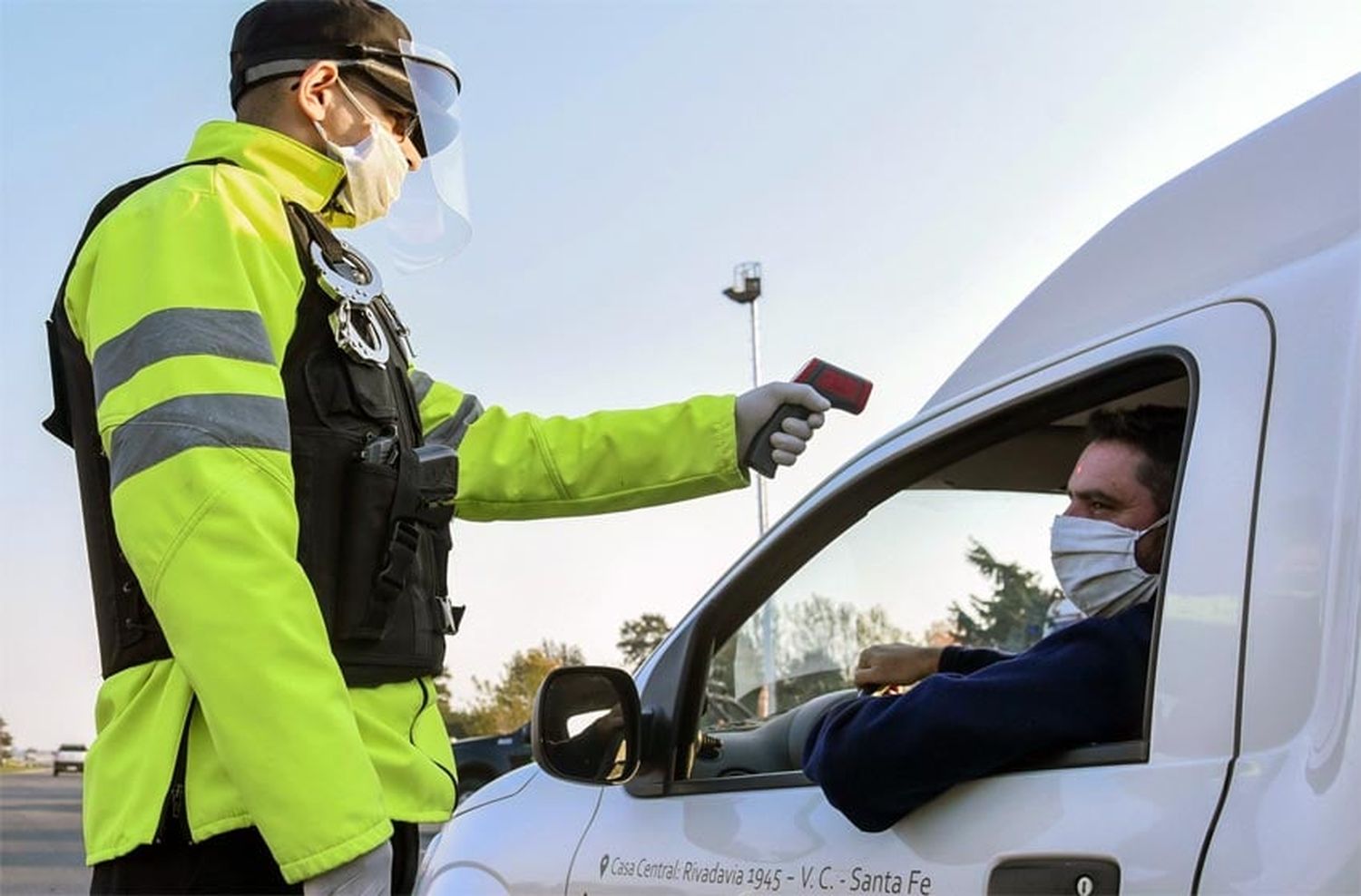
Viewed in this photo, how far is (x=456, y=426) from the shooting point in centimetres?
274

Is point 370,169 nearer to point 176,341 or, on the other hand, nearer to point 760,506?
point 176,341

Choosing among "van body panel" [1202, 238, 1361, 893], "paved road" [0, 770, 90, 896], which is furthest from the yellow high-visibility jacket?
"paved road" [0, 770, 90, 896]

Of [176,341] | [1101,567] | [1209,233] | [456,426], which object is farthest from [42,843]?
[1209,233]

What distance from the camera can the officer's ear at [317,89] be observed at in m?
2.35

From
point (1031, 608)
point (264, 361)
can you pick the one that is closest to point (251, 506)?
point (264, 361)

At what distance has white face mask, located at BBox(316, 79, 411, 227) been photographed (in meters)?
2.41

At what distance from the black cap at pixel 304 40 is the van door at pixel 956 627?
42.1 inches

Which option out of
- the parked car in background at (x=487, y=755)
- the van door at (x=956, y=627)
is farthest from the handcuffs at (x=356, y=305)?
the parked car in background at (x=487, y=755)

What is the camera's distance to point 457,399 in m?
2.79

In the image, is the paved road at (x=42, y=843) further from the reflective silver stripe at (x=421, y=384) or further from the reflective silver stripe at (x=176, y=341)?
the reflective silver stripe at (x=176, y=341)

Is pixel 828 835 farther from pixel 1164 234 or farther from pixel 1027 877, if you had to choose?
pixel 1164 234

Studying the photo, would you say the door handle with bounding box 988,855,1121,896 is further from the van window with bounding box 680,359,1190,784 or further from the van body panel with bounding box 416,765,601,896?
the van body panel with bounding box 416,765,601,896

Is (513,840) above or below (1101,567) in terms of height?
below

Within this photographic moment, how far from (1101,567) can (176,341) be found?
1.36 m
